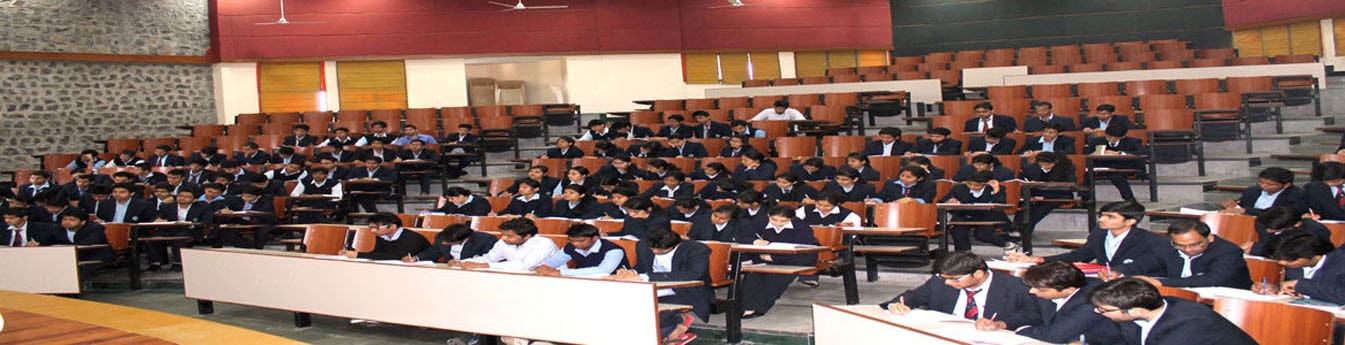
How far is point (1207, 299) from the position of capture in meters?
5.57

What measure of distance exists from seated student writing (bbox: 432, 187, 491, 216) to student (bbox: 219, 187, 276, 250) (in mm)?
2097

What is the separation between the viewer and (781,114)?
52.3 ft

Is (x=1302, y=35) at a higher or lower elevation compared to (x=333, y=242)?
higher

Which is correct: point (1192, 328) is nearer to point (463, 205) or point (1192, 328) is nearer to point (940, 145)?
point (940, 145)

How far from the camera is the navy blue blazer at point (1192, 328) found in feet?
15.3

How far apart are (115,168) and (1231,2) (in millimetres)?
17612

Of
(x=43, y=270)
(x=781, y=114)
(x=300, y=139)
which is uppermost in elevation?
(x=300, y=139)

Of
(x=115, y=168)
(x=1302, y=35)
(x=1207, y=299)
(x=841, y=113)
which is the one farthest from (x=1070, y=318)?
(x=1302, y=35)

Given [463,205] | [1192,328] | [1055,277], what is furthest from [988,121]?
[1192,328]

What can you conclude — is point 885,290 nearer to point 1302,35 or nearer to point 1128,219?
point 1128,219

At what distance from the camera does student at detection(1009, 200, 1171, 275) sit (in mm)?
6926

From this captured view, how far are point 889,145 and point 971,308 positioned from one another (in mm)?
7062

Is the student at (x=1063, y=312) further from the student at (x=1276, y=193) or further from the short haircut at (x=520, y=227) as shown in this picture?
the short haircut at (x=520, y=227)

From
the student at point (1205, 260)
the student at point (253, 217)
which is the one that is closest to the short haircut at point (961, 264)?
the student at point (1205, 260)
